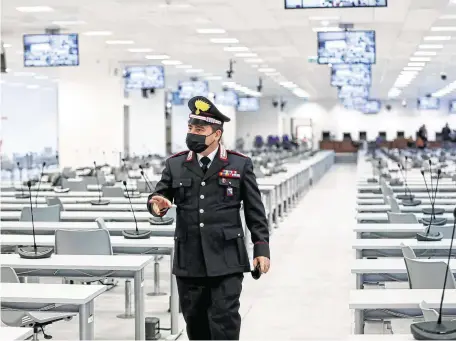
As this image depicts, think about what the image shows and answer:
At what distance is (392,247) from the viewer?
5824mm

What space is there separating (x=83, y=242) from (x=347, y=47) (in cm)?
770

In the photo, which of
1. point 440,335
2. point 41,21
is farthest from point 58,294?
point 41,21

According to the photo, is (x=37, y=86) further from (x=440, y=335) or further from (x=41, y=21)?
(x=440, y=335)

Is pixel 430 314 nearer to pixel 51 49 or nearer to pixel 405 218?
pixel 405 218

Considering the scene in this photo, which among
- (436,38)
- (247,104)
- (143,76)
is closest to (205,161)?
(436,38)

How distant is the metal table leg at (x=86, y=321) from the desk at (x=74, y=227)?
109 inches

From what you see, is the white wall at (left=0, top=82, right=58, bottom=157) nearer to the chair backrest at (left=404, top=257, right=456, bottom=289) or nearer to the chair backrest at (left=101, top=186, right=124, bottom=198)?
the chair backrest at (left=101, top=186, right=124, bottom=198)

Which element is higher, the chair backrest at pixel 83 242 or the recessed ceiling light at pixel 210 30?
the recessed ceiling light at pixel 210 30

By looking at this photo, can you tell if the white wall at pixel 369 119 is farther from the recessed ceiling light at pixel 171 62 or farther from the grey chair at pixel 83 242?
the grey chair at pixel 83 242

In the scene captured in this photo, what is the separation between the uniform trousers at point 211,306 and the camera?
361 centimetres

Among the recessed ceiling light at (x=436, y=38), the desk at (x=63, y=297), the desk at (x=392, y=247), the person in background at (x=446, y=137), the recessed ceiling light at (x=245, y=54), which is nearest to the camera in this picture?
the desk at (x=63, y=297)

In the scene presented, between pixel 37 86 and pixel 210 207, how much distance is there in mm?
26392

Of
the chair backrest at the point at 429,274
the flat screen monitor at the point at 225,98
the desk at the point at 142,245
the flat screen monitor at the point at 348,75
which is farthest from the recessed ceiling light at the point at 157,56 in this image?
the chair backrest at the point at 429,274

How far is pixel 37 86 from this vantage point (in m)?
29.2
